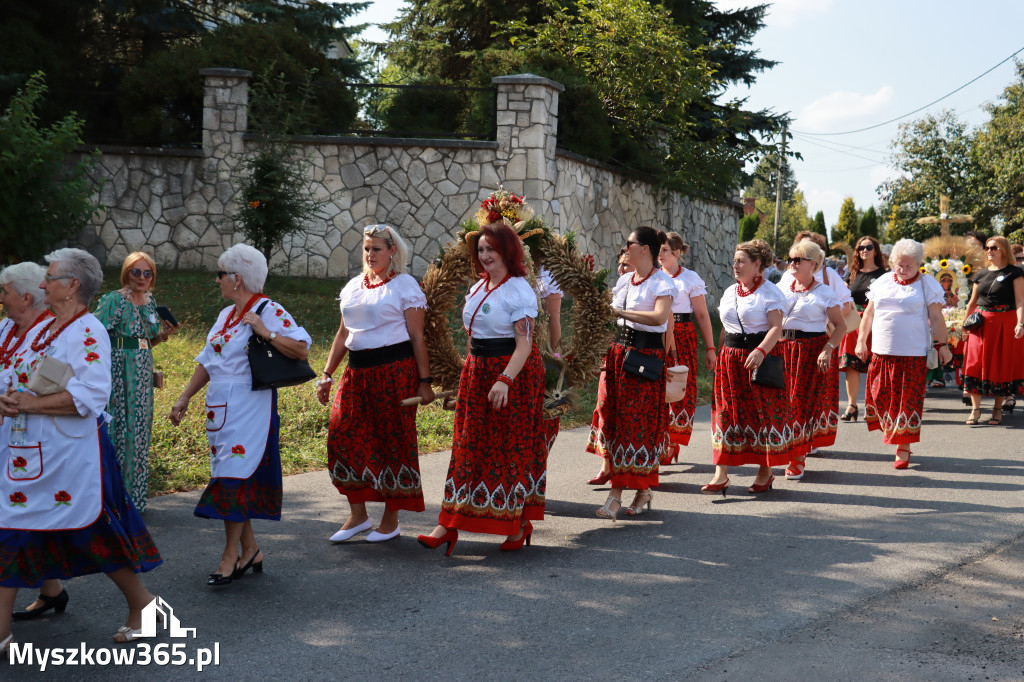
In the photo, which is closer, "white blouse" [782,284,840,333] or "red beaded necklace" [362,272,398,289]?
"red beaded necklace" [362,272,398,289]

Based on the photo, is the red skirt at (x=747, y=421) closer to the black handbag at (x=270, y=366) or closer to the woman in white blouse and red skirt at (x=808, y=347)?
the woman in white blouse and red skirt at (x=808, y=347)

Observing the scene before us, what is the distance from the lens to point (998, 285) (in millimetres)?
11398

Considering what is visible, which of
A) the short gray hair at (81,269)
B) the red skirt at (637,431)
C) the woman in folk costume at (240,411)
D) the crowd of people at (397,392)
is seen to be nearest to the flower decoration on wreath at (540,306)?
the crowd of people at (397,392)

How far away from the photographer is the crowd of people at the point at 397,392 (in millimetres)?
4168

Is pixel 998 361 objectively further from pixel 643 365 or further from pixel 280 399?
pixel 280 399

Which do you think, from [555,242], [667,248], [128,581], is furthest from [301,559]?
[667,248]

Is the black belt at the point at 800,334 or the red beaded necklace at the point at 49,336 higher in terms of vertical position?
the black belt at the point at 800,334

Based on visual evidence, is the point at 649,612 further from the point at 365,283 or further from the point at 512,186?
the point at 512,186

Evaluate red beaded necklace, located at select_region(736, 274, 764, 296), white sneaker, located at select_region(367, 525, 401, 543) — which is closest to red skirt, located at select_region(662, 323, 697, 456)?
red beaded necklace, located at select_region(736, 274, 764, 296)

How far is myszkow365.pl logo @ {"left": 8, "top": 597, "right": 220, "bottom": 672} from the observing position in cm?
408

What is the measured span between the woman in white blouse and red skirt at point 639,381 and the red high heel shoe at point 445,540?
4.38 feet

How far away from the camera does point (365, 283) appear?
5.85 metres

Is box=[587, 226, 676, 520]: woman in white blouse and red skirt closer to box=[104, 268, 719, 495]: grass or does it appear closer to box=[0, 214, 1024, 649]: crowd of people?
box=[0, 214, 1024, 649]: crowd of people

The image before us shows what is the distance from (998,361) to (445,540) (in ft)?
27.1
